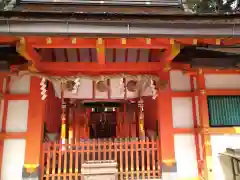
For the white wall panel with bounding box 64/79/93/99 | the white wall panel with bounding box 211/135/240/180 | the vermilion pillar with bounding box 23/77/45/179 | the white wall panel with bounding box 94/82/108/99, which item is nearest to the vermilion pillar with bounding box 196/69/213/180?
the white wall panel with bounding box 211/135/240/180

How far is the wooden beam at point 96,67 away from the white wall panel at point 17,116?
2.91 ft

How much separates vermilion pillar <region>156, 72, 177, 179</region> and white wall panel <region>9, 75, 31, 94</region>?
2938mm

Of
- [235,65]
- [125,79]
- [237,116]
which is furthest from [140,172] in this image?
[235,65]

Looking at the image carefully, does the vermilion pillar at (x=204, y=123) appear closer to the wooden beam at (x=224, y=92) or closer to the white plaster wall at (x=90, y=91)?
the wooden beam at (x=224, y=92)

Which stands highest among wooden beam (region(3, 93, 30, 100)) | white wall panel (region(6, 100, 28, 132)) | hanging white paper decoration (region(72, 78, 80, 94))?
hanging white paper decoration (region(72, 78, 80, 94))

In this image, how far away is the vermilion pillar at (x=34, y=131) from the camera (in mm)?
4352

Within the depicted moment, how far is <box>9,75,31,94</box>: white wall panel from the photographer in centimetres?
472

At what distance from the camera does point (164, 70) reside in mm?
4801

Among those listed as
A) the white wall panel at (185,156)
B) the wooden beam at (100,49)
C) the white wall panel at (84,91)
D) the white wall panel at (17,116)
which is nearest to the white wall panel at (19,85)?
the white wall panel at (17,116)

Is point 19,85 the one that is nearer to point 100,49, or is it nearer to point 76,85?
point 76,85

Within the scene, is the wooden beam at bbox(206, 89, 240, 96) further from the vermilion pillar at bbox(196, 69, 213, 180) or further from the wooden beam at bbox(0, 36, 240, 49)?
the wooden beam at bbox(0, 36, 240, 49)

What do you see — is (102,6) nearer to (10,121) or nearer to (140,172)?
(10,121)

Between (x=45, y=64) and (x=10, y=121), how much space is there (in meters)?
1.41

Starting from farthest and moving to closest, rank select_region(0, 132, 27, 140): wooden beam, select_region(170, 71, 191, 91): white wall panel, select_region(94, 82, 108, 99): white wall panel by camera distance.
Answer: select_region(94, 82, 108, 99): white wall panel → select_region(170, 71, 191, 91): white wall panel → select_region(0, 132, 27, 140): wooden beam
